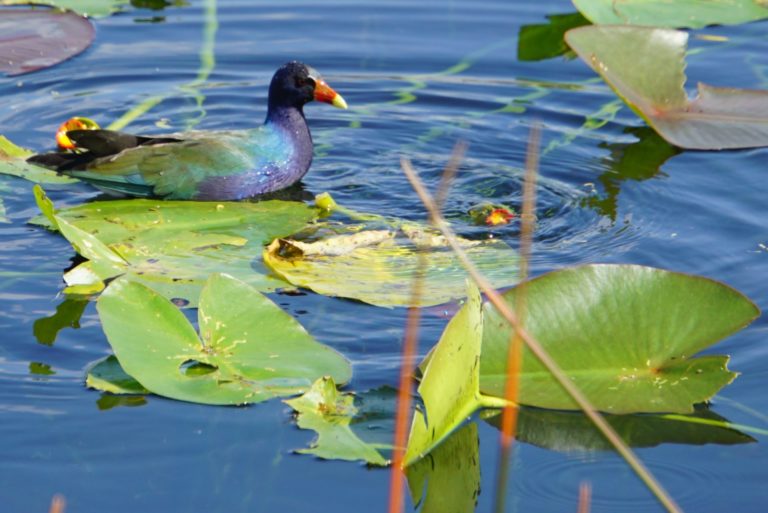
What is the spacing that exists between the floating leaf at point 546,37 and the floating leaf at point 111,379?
3699 mm

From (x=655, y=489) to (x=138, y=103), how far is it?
Answer: 4694 mm

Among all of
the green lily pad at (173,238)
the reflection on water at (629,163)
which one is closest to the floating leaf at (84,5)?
the green lily pad at (173,238)

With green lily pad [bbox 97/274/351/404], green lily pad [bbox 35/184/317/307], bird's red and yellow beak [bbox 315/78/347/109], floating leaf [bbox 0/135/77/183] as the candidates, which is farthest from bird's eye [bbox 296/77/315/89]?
green lily pad [bbox 97/274/351/404]

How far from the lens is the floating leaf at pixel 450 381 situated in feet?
8.47

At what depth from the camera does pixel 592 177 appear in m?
5.22

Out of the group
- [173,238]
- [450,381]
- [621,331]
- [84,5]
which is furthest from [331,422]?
[84,5]

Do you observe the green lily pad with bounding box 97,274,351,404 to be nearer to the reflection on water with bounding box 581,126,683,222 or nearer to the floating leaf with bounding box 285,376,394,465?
the floating leaf with bounding box 285,376,394,465

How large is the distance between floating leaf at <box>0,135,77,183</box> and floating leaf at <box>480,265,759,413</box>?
2472 millimetres

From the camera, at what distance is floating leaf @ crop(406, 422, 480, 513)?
2.87 m

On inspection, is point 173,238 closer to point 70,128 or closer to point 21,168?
point 21,168

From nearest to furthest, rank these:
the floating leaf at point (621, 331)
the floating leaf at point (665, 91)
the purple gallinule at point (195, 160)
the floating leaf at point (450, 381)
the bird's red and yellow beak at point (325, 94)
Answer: the floating leaf at point (450, 381), the floating leaf at point (621, 331), the purple gallinule at point (195, 160), the floating leaf at point (665, 91), the bird's red and yellow beak at point (325, 94)

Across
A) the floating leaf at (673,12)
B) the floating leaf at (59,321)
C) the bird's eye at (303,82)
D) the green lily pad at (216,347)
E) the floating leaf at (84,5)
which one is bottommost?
the floating leaf at (59,321)

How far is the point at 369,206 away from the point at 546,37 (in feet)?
7.58

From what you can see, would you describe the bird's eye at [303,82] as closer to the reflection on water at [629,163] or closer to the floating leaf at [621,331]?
the reflection on water at [629,163]
